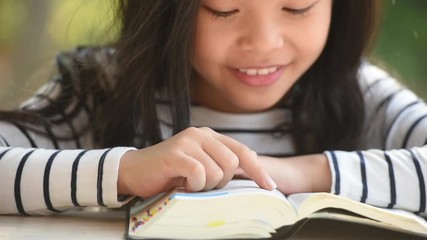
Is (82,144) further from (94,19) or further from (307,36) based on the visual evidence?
(307,36)

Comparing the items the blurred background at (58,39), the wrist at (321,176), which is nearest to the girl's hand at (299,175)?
the wrist at (321,176)

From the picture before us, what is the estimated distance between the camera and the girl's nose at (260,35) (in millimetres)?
836

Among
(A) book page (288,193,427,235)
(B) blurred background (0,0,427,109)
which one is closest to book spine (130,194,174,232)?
(A) book page (288,193,427,235)

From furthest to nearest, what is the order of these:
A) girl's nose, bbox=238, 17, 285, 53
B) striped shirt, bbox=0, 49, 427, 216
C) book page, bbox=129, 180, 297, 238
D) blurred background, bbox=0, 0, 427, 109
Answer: blurred background, bbox=0, 0, 427, 109 < girl's nose, bbox=238, 17, 285, 53 < striped shirt, bbox=0, 49, 427, 216 < book page, bbox=129, 180, 297, 238

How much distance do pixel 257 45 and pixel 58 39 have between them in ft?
2.05

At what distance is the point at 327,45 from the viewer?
104cm

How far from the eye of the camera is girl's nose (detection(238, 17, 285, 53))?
84 centimetres

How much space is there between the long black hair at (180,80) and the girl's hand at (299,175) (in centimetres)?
19

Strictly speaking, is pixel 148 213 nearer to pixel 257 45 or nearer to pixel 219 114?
pixel 257 45

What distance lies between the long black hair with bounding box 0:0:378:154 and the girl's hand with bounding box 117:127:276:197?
0.68 ft

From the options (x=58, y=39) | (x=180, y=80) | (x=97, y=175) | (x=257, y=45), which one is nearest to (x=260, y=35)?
(x=257, y=45)

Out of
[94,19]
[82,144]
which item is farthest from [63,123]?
[94,19]

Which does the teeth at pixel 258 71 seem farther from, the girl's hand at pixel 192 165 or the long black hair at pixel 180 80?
the girl's hand at pixel 192 165

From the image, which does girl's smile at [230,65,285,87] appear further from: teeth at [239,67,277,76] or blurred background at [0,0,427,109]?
blurred background at [0,0,427,109]
